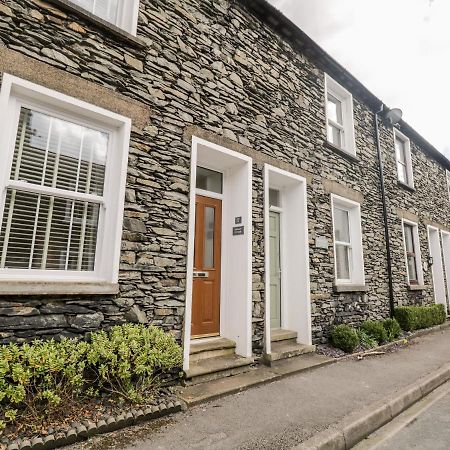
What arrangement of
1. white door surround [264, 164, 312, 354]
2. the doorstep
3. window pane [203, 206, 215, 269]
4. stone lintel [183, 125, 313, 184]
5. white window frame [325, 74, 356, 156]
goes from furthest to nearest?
white window frame [325, 74, 356, 156] < white door surround [264, 164, 312, 354] < window pane [203, 206, 215, 269] < stone lintel [183, 125, 313, 184] < the doorstep

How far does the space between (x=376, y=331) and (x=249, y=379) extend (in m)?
3.89

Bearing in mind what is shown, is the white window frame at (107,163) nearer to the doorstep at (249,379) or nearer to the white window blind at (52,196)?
the white window blind at (52,196)

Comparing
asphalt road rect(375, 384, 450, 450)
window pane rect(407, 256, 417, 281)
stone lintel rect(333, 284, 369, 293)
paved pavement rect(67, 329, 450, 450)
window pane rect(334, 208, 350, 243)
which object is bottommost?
asphalt road rect(375, 384, 450, 450)

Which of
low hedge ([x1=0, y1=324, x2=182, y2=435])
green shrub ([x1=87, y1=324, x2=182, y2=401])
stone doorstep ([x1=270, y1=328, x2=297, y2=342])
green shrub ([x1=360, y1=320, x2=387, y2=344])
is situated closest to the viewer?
low hedge ([x1=0, y1=324, x2=182, y2=435])

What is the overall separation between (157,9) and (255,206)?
337 cm

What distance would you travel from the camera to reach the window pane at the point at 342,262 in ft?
23.0

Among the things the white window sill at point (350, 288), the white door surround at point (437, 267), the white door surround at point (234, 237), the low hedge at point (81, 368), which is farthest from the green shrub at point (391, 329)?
the low hedge at point (81, 368)

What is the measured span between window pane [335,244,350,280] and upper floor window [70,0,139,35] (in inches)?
234

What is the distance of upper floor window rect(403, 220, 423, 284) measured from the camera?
9.59 meters

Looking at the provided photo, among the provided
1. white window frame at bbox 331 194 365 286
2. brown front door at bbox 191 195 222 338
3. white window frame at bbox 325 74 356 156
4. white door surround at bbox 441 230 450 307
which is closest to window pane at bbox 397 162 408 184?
white door surround at bbox 441 230 450 307

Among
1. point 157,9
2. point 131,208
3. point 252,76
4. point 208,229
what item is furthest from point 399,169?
point 131,208

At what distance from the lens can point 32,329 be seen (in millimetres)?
2939

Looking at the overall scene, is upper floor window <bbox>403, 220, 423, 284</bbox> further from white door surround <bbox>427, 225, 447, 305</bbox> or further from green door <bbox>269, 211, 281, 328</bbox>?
green door <bbox>269, 211, 281, 328</bbox>

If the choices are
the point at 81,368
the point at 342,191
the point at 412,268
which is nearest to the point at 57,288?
the point at 81,368
